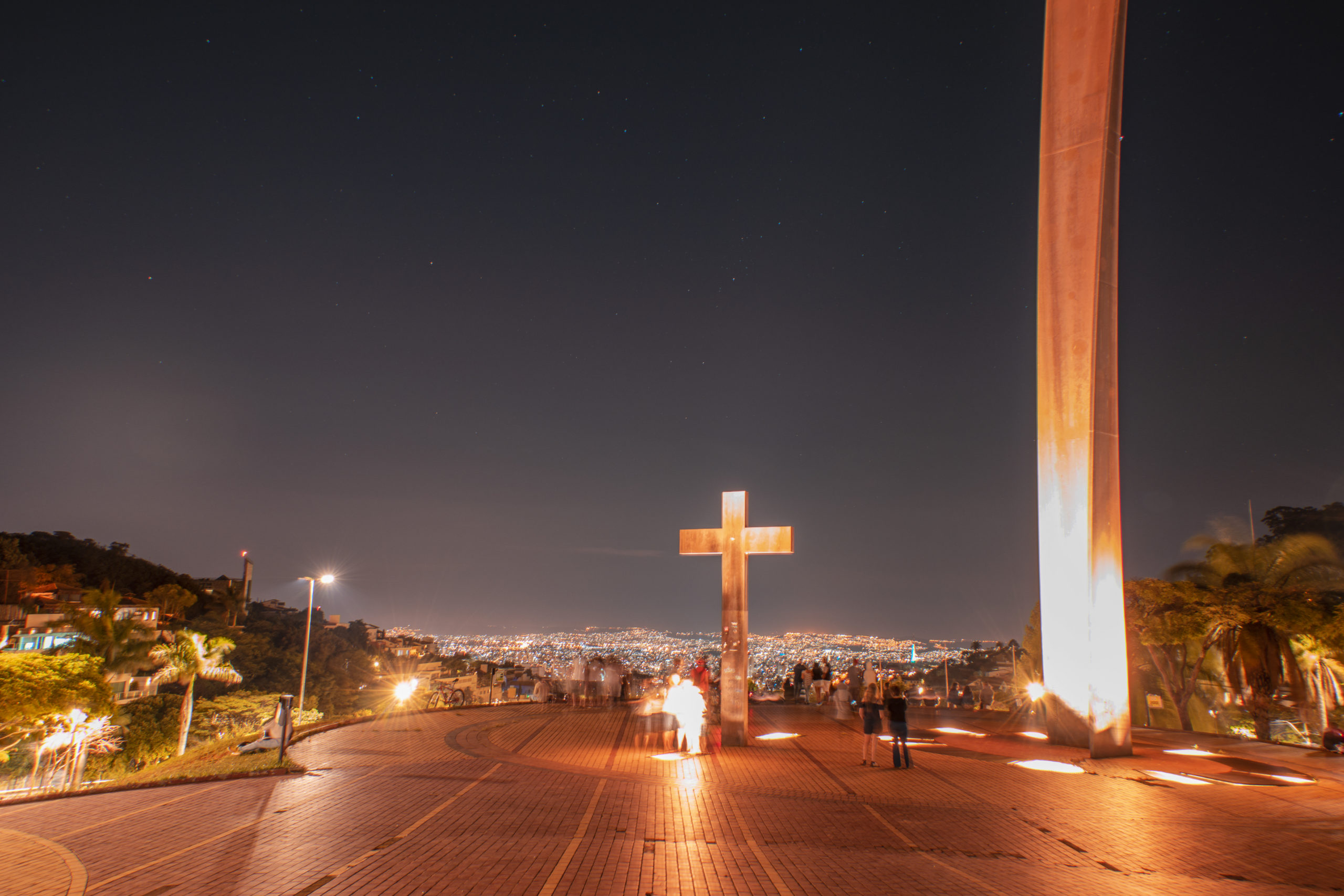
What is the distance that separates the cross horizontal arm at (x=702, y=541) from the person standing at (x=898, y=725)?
5130 millimetres

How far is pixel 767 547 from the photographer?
55.3 feet

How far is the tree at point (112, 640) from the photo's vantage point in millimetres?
34719

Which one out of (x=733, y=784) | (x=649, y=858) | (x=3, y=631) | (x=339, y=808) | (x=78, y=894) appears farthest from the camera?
(x=3, y=631)

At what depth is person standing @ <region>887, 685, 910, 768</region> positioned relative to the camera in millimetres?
13352

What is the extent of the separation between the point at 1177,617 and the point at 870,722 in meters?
12.1

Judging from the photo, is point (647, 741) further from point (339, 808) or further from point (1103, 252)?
point (1103, 252)

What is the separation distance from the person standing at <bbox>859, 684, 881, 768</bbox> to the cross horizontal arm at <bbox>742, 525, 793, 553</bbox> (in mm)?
3781

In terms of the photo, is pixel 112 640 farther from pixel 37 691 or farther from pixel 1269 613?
pixel 1269 613

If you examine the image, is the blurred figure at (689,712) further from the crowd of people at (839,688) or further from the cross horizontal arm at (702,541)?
the crowd of people at (839,688)

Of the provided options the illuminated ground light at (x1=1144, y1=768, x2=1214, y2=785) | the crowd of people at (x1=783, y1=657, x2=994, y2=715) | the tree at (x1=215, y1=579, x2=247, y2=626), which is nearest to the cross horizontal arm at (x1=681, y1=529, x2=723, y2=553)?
the crowd of people at (x1=783, y1=657, x2=994, y2=715)

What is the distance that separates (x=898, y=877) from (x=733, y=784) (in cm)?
500

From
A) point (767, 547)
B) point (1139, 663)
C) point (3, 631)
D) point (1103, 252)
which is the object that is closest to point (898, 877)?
point (767, 547)

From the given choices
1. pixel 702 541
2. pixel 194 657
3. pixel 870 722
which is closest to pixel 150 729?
pixel 194 657

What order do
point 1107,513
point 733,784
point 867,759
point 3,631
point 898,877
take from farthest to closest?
point 3,631, point 1107,513, point 867,759, point 733,784, point 898,877
